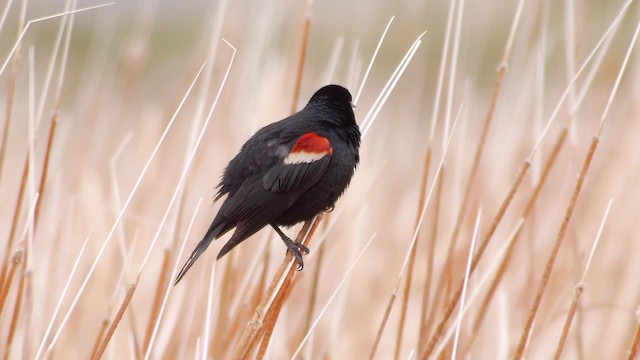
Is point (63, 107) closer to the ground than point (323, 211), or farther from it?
farther from it

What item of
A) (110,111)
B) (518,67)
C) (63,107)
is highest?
(63,107)

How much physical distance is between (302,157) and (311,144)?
0.16 feet

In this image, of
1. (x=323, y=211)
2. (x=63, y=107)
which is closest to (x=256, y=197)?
(x=323, y=211)

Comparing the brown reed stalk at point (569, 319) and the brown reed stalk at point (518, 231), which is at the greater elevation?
the brown reed stalk at point (518, 231)

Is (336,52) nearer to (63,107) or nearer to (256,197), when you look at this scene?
(256,197)

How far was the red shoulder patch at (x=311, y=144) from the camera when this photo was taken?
7.14 ft

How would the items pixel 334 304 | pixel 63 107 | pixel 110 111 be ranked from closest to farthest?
pixel 334 304, pixel 110 111, pixel 63 107

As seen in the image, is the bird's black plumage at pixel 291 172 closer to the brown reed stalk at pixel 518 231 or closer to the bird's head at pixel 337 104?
the bird's head at pixel 337 104

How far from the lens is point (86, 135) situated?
2.80 m

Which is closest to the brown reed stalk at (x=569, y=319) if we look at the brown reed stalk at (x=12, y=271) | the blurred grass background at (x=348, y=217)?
the blurred grass background at (x=348, y=217)

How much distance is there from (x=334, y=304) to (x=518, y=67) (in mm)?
1016

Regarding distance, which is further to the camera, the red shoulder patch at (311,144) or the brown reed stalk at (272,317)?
the red shoulder patch at (311,144)

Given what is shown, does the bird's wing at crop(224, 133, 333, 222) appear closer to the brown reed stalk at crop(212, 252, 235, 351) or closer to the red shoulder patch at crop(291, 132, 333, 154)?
the red shoulder patch at crop(291, 132, 333, 154)

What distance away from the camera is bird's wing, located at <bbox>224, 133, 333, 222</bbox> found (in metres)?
2.14
